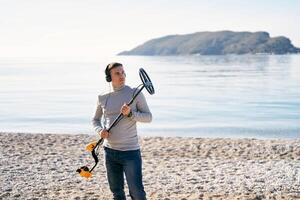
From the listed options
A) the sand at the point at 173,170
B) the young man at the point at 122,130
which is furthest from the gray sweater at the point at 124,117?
the sand at the point at 173,170

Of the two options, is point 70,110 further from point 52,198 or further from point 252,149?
point 52,198

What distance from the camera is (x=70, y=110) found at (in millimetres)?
32719

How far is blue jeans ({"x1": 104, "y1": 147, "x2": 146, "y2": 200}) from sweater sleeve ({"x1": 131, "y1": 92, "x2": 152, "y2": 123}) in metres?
0.38

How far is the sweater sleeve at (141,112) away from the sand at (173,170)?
11.1 ft

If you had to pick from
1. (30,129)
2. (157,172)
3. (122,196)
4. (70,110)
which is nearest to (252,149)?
(157,172)

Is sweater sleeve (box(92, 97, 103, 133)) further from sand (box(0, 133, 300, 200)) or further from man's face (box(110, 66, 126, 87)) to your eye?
sand (box(0, 133, 300, 200))

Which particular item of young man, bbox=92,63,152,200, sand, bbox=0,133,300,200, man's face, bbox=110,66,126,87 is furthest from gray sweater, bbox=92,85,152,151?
sand, bbox=0,133,300,200

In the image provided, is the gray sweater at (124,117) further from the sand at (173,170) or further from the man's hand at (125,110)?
the sand at (173,170)

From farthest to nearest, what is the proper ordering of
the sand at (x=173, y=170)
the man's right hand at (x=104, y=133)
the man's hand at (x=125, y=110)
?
the sand at (x=173, y=170) → the man's right hand at (x=104, y=133) → the man's hand at (x=125, y=110)

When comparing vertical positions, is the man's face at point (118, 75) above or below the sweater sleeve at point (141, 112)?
above

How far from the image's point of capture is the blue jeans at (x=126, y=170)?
17.3 feet

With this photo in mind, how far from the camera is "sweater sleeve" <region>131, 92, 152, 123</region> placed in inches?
202

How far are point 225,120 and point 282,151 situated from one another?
12602 mm

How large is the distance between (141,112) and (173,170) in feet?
18.9
